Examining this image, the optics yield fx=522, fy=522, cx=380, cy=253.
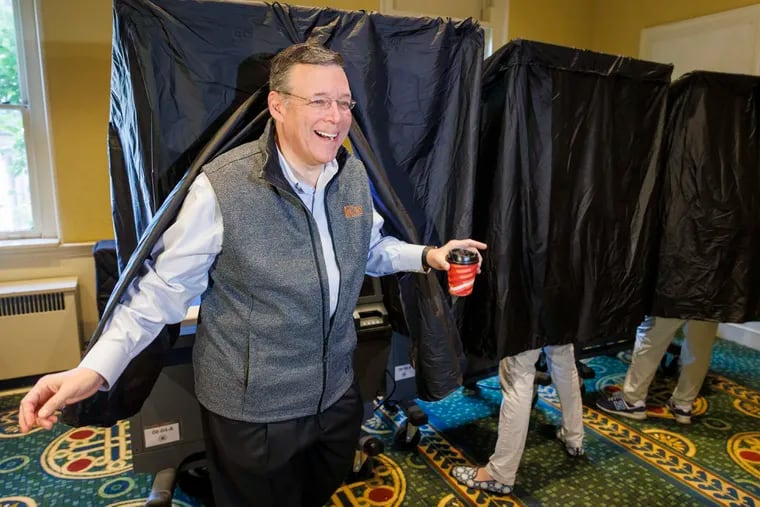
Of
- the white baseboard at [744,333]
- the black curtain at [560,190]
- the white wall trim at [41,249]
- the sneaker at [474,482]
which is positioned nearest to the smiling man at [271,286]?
the black curtain at [560,190]

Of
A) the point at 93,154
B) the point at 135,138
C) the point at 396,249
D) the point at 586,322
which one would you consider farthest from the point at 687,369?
the point at 93,154

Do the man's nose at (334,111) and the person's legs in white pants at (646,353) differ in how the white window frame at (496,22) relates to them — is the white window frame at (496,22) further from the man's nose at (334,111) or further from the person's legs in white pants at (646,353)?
the man's nose at (334,111)

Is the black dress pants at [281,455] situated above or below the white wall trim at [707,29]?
below

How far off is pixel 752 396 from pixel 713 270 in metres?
1.04

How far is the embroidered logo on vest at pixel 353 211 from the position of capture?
1284mm

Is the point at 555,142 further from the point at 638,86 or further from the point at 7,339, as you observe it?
the point at 7,339

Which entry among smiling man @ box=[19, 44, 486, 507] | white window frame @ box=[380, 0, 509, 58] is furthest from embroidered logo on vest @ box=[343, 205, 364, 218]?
white window frame @ box=[380, 0, 509, 58]

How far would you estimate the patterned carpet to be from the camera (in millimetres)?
2059

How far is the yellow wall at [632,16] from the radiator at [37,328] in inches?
178

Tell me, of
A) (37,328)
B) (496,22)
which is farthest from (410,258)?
(496,22)

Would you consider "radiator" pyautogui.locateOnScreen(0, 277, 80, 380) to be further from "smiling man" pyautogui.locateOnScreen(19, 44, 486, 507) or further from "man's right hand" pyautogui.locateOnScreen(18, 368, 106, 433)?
"man's right hand" pyautogui.locateOnScreen(18, 368, 106, 433)

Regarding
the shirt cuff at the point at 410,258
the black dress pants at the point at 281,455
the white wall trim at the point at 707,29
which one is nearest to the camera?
the black dress pants at the point at 281,455

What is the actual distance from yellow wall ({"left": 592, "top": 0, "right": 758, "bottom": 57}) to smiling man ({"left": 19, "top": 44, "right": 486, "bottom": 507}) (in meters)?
3.74

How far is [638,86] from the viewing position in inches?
81.6
